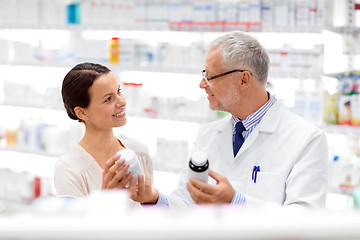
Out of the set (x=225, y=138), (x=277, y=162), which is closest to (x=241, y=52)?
(x=225, y=138)

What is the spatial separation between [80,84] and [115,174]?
0.59m

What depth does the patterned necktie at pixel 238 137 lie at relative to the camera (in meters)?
2.13

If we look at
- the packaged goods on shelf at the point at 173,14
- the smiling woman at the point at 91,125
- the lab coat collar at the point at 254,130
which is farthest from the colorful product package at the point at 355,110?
the smiling woman at the point at 91,125

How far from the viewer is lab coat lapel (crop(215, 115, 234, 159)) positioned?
2.12 metres

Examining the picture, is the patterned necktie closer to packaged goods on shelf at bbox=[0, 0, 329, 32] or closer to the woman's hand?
the woman's hand

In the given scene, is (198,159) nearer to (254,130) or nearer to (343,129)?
(254,130)

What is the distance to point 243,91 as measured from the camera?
210 cm

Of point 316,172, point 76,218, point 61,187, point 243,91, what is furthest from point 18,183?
point 76,218

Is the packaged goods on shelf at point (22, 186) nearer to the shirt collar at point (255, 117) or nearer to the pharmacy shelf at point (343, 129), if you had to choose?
the pharmacy shelf at point (343, 129)

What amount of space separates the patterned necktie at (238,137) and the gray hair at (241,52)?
251 millimetres

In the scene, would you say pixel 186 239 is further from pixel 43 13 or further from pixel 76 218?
pixel 43 13

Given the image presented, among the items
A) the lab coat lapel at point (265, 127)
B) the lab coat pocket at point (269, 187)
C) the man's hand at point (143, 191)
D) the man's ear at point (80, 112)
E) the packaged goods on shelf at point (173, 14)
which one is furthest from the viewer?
the packaged goods on shelf at point (173, 14)

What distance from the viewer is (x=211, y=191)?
161cm

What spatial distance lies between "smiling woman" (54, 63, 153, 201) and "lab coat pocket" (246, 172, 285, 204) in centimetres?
58
